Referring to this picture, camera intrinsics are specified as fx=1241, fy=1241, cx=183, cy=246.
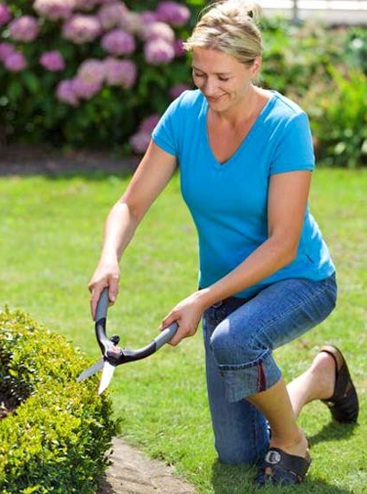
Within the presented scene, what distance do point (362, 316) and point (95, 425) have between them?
253 centimetres

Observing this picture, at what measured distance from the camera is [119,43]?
9664 mm

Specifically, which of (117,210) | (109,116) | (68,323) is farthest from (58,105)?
(117,210)

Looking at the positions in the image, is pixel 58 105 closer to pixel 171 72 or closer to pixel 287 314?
pixel 171 72

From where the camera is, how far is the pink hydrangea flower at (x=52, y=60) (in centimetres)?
974

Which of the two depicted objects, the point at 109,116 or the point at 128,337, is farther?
the point at 109,116

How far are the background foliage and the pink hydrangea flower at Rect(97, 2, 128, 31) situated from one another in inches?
0.7

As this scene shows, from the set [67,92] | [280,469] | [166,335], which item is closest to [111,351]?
[166,335]

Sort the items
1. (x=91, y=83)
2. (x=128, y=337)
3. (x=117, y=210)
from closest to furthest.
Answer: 1. (x=117, y=210)
2. (x=128, y=337)
3. (x=91, y=83)

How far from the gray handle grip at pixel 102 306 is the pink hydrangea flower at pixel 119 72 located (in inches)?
234

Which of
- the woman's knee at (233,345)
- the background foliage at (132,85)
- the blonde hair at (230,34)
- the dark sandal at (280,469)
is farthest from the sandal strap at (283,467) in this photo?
the background foliage at (132,85)

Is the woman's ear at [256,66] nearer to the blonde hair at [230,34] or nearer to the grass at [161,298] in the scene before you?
the blonde hair at [230,34]

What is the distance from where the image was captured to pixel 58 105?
10023 millimetres

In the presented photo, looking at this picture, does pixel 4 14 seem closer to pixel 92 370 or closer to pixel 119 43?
pixel 119 43

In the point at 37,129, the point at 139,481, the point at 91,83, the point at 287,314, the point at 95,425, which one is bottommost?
the point at 37,129
